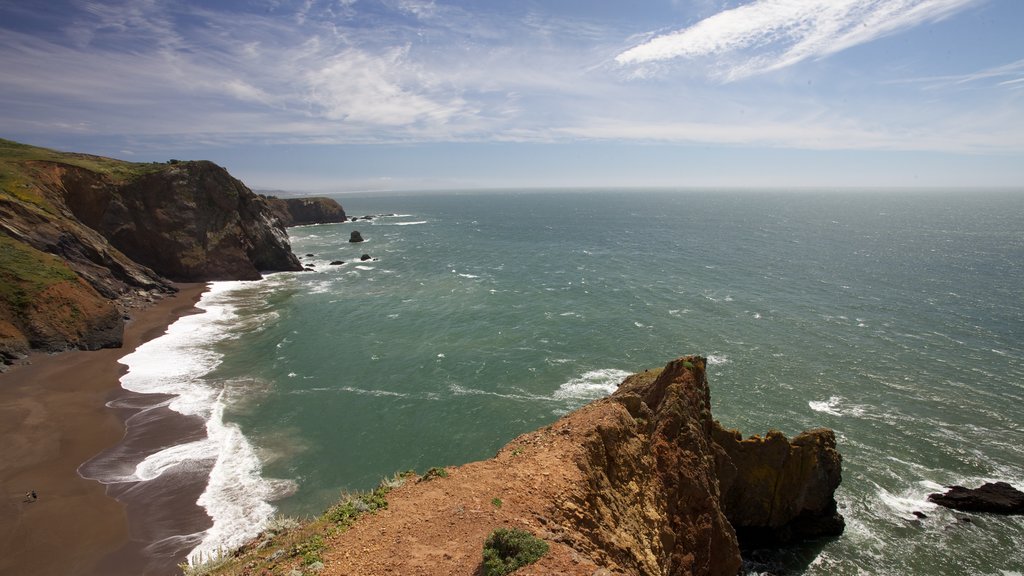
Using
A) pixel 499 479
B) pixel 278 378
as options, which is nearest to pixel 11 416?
pixel 278 378

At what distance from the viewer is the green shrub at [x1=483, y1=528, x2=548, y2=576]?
12.5 meters

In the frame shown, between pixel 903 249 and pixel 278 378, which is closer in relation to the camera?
pixel 278 378

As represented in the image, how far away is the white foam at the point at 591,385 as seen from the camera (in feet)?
138

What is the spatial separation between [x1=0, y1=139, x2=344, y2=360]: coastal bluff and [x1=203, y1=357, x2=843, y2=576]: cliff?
51.8m

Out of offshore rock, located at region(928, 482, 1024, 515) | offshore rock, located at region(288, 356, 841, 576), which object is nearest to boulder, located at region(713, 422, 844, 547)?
offshore rock, located at region(288, 356, 841, 576)

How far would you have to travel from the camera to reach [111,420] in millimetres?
37469

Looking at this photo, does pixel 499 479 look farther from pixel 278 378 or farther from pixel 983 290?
pixel 983 290

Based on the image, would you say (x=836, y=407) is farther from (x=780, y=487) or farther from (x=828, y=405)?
(x=780, y=487)

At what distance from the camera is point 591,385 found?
144 feet

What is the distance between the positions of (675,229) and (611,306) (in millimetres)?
107965

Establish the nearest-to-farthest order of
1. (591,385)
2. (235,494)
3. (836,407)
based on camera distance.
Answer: (235,494) → (836,407) → (591,385)

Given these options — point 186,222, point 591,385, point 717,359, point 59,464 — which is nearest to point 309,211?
point 186,222

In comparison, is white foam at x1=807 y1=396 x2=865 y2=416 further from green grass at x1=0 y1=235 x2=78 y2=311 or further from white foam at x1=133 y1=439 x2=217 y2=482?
green grass at x1=0 y1=235 x2=78 y2=311

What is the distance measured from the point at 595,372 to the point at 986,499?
27781 mm
